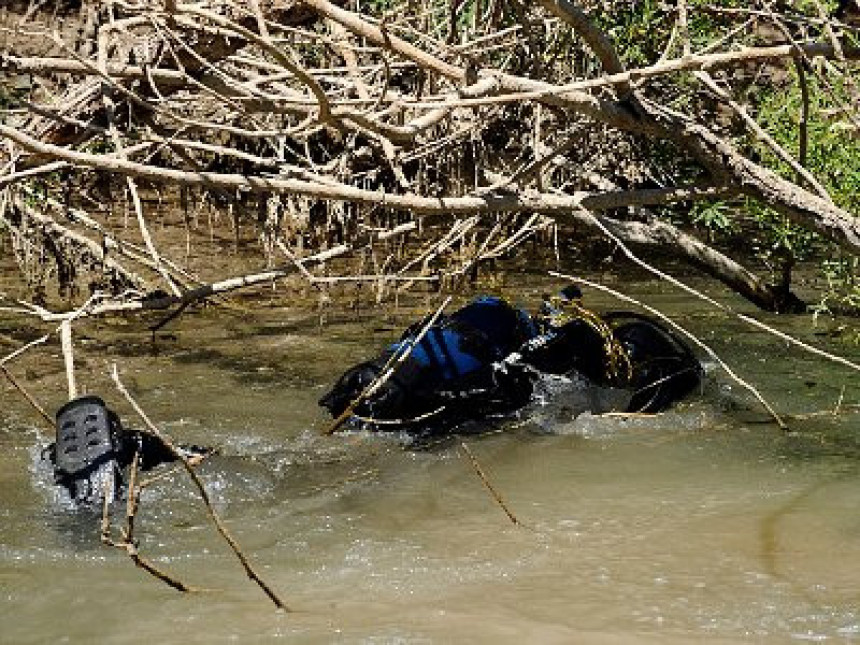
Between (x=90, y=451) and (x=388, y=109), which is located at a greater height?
(x=388, y=109)

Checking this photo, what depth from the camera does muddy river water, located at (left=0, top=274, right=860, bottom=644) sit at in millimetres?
3432

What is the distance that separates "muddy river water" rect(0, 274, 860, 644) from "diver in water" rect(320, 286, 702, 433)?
0.40 ft

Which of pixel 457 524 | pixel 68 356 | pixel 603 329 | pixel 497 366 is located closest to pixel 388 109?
pixel 68 356

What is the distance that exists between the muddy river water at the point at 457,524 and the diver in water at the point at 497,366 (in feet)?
0.40

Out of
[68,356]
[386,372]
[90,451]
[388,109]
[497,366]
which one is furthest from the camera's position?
[497,366]

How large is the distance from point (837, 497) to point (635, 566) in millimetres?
951

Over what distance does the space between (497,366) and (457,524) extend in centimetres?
91

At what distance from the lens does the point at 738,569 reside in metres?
3.75

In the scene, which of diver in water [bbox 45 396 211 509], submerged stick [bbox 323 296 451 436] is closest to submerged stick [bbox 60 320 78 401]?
diver in water [bbox 45 396 211 509]

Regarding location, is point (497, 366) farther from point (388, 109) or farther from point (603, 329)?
point (388, 109)

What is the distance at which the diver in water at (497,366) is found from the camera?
4.96 m

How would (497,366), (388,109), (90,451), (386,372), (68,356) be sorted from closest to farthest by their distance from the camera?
(68,356) → (388,109) → (90,451) → (386,372) → (497,366)

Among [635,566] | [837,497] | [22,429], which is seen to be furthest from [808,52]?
[22,429]

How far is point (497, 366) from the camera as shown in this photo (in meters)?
5.04
